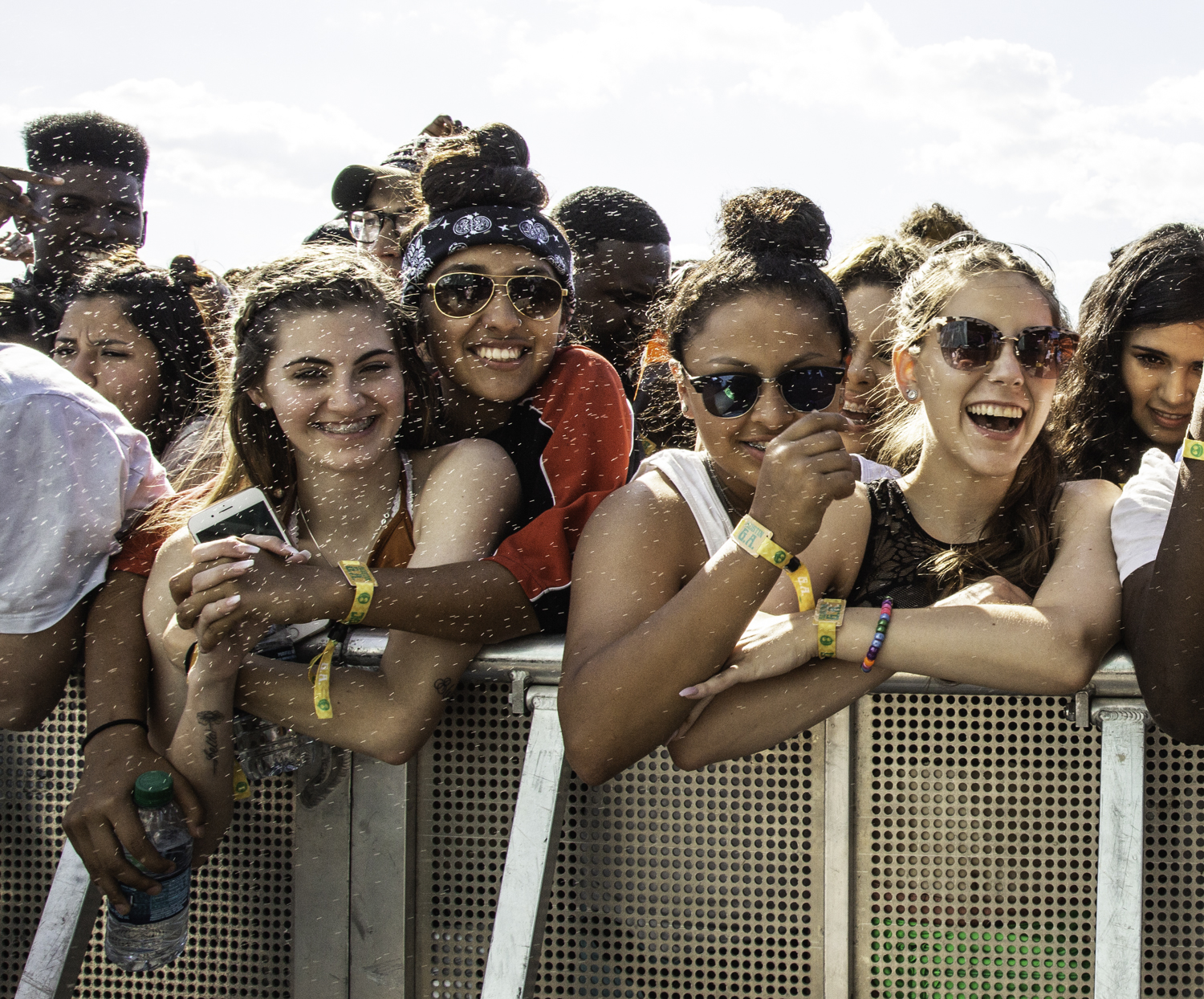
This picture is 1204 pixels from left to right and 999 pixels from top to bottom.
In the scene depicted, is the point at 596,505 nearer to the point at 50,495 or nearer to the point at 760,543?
the point at 760,543

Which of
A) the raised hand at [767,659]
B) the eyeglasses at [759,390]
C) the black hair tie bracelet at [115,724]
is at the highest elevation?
the eyeglasses at [759,390]

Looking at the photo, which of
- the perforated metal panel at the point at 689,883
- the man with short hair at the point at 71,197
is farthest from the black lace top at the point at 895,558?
the man with short hair at the point at 71,197

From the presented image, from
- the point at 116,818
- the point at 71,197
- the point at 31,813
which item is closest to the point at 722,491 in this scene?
the point at 116,818

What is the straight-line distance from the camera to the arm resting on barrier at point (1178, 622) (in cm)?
214

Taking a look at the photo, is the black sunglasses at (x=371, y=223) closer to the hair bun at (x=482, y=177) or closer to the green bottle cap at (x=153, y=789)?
the hair bun at (x=482, y=177)

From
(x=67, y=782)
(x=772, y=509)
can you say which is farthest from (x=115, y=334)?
(x=772, y=509)

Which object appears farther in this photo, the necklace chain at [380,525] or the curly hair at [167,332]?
the curly hair at [167,332]

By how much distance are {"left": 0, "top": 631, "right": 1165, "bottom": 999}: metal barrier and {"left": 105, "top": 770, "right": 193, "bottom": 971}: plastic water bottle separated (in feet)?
0.33

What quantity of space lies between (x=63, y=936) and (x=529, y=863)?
1062 mm

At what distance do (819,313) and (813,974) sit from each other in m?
1.50

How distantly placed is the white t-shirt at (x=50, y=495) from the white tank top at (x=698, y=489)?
53.1 inches

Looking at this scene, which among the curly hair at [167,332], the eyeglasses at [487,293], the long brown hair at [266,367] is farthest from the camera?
the curly hair at [167,332]

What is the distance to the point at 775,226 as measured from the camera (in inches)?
116

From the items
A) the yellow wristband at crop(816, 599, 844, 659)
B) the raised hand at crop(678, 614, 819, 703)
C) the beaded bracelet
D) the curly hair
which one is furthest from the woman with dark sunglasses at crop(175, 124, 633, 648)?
the curly hair
